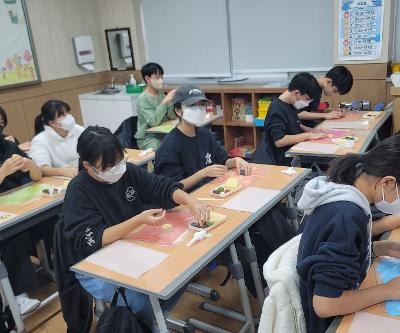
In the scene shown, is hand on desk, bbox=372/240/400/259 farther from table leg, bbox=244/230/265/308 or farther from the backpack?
the backpack

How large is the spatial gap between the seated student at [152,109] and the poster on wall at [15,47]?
5.40ft

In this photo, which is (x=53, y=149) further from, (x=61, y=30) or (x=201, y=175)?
(x=61, y=30)

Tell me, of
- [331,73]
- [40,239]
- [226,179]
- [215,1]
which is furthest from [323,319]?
[215,1]

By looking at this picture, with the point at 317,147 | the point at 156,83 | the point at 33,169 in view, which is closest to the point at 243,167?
the point at 317,147

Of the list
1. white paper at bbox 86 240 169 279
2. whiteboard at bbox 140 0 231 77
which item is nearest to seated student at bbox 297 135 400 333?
white paper at bbox 86 240 169 279

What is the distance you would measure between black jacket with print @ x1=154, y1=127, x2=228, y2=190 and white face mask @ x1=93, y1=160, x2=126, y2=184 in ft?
1.72

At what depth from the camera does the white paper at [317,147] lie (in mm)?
2665

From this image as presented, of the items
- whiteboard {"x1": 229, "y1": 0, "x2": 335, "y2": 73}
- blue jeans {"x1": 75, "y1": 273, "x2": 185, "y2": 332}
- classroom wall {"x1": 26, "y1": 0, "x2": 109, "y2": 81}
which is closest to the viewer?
blue jeans {"x1": 75, "y1": 273, "x2": 185, "y2": 332}

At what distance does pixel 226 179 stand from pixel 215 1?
291 cm

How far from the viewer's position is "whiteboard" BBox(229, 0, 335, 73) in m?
4.01

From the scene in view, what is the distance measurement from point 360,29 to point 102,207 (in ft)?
9.27

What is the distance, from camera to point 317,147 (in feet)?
9.02

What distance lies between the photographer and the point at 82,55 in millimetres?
5285

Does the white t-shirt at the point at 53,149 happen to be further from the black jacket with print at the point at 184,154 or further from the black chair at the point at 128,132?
the black jacket with print at the point at 184,154
